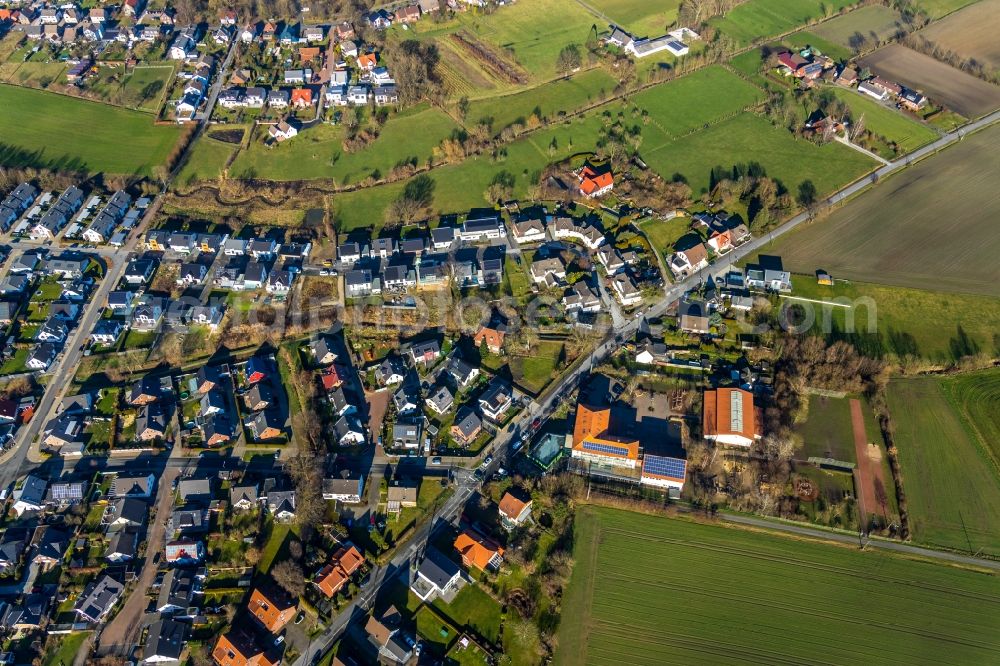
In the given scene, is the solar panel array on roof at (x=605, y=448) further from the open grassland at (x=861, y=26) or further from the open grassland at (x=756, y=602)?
the open grassland at (x=861, y=26)

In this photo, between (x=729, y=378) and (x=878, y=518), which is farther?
(x=729, y=378)

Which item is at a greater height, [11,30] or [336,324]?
[11,30]

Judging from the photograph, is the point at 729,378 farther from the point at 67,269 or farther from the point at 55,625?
the point at 67,269

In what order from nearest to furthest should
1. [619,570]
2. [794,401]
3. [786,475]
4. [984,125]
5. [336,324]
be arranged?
[619,570] < [786,475] < [794,401] < [336,324] < [984,125]

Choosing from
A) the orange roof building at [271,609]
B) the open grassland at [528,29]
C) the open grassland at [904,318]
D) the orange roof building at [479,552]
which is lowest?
the orange roof building at [271,609]

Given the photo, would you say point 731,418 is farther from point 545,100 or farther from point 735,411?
point 545,100

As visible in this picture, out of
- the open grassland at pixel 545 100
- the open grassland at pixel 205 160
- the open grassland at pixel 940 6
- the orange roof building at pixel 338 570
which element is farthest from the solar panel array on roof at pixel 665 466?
the open grassland at pixel 940 6

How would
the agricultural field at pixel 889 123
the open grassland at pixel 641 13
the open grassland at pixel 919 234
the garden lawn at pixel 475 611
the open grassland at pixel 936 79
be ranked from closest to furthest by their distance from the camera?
the garden lawn at pixel 475 611, the open grassland at pixel 919 234, the agricultural field at pixel 889 123, the open grassland at pixel 936 79, the open grassland at pixel 641 13

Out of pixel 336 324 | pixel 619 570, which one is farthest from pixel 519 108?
pixel 619 570
